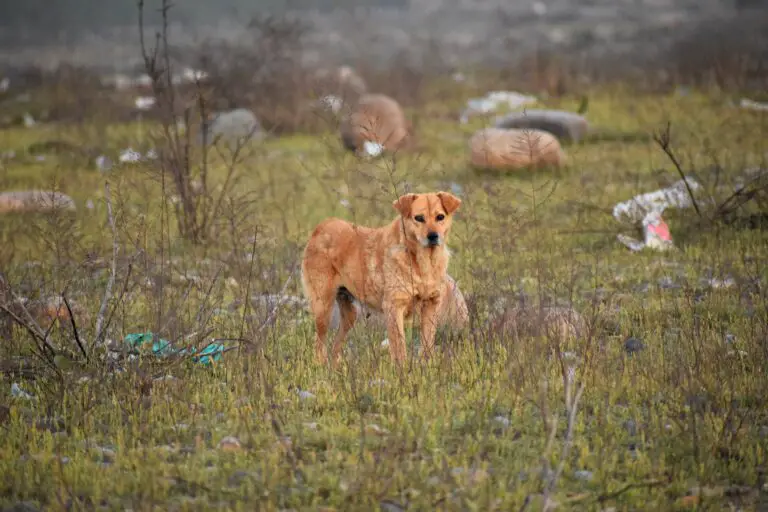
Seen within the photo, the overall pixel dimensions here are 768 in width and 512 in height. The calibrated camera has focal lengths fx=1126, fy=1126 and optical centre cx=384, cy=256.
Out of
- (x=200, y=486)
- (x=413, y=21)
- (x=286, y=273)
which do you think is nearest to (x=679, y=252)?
(x=286, y=273)

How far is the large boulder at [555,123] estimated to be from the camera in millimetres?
15695

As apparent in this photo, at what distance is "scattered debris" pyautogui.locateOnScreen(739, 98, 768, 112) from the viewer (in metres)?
16.7

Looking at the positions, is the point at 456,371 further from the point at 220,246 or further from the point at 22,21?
the point at 22,21

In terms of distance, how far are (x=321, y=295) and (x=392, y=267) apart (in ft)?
1.94

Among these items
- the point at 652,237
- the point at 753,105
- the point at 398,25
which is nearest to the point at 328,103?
the point at 652,237

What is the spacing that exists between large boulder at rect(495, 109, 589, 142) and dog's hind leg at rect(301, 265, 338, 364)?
29.8ft

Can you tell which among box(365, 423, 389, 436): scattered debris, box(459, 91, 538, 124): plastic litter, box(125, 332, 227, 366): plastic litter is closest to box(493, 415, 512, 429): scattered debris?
box(365, 423, 389, 436): scattered debris

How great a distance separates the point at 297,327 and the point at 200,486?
2.83 meters

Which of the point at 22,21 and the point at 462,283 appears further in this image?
the point at 22,21

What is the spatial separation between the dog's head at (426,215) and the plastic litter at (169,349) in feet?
4.16

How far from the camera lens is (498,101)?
19.8m

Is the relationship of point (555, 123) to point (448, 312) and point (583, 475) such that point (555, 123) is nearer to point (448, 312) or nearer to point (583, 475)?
point (448, 312)

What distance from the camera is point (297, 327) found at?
7473 millimetres

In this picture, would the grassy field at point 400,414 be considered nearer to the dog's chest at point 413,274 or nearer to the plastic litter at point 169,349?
the plastic litter at point 169,349
